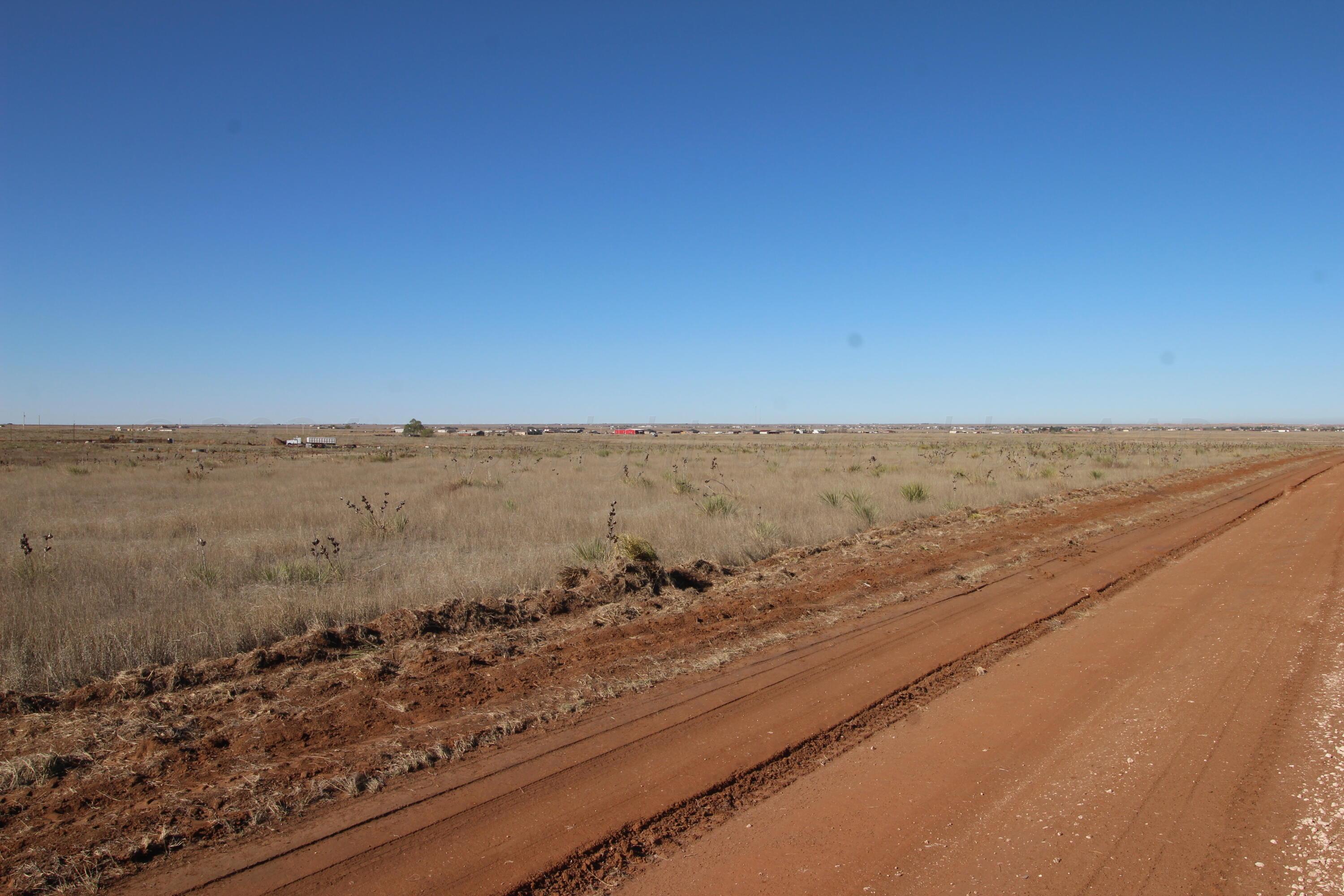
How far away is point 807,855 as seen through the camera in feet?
13.0

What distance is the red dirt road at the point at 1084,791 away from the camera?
12.3ft

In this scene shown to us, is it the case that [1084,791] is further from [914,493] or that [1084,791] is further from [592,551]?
[914,493]

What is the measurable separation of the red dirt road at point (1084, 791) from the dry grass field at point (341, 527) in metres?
6.34

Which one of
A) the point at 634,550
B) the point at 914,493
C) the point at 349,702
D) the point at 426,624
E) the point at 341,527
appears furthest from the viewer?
the point at 914,493

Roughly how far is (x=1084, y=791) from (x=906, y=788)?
108 centimetres

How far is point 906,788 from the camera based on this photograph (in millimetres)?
4664

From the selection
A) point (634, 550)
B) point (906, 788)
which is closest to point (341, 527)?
point (634, 550)

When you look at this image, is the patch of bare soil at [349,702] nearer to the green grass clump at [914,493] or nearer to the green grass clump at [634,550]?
the green grass clump at [634,550]

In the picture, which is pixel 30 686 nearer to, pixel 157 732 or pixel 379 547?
pixel 157 732

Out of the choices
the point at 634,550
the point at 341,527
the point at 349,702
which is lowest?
the point at 349,702

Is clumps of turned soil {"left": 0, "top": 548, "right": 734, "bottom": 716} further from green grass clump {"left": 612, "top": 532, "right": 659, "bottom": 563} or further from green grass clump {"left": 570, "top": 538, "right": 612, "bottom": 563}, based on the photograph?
green grass clump {"left": 570, "top": 538, "right": 612, "bottom": 563}

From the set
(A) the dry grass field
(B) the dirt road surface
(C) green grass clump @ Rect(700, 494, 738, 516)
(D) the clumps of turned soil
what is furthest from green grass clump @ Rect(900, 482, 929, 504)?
(B) the dirt road surface

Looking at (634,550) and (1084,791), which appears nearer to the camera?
(1084,791)

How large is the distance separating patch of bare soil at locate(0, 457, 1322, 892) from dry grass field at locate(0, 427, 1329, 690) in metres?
1.10
